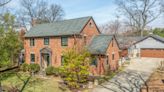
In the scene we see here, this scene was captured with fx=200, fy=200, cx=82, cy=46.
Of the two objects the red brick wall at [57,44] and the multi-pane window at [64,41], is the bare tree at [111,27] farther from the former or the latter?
the multi-pane window at [64,41]

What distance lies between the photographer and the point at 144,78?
82.4 feet

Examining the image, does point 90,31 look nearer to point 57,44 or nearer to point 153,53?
point 57,44

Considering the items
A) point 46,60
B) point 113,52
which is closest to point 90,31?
point 113,52

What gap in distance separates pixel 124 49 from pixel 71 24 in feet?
58.8

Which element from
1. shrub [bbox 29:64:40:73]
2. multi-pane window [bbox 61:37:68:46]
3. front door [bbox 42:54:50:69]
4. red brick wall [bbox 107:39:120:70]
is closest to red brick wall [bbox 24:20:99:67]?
multi-pane window [bbox 61:37:68:46]

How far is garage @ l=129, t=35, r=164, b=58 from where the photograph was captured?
45134 mm

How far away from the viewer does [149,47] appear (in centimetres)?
4722

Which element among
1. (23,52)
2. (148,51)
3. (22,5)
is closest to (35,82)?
(23,52)

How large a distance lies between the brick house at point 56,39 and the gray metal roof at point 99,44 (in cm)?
90

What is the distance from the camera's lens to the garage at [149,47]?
1777 inches

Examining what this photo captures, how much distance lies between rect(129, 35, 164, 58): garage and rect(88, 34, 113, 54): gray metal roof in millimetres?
18739

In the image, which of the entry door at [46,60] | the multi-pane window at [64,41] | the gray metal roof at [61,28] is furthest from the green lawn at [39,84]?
the gray metal roof at [61,28]

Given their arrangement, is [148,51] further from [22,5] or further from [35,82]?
[22,5]

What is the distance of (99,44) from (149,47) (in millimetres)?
22259
